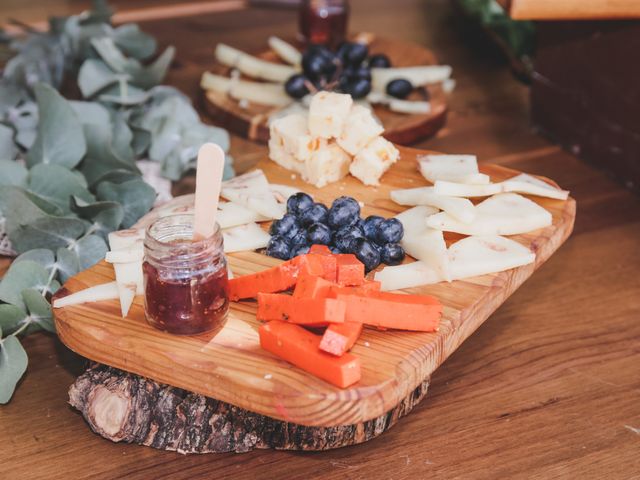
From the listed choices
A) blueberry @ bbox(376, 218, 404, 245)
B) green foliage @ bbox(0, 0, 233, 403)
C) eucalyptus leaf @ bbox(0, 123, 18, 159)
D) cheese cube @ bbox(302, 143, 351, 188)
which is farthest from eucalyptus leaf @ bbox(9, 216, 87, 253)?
blueberry @ bbox(376, 218, 404, 245)

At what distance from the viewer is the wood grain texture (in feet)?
6.18

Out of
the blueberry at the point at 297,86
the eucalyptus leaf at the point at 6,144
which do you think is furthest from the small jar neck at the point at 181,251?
the blueberry at the point at 297,86

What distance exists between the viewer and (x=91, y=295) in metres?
1.40

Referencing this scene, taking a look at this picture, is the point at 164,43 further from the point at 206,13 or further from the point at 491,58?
the point at 491,58

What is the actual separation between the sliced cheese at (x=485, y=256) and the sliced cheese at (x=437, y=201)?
0.05 meters

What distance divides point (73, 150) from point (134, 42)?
77 centimetres

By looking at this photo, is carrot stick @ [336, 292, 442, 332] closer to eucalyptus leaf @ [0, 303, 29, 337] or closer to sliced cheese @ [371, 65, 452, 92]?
eucalyptus leaf @ [0, 303, 29, 337]

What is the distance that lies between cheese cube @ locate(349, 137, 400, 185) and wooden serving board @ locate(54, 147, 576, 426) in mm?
364

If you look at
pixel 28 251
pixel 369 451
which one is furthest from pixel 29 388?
pixel 369 451

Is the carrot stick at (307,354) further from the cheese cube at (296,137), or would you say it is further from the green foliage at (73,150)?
the cheese cube at (296,137)

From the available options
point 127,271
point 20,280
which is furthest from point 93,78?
point 127,271

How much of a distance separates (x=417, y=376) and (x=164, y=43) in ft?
7.20

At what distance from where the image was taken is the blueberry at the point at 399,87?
238 centimetres

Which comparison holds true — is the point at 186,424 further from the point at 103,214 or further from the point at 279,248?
the point at 103,214
